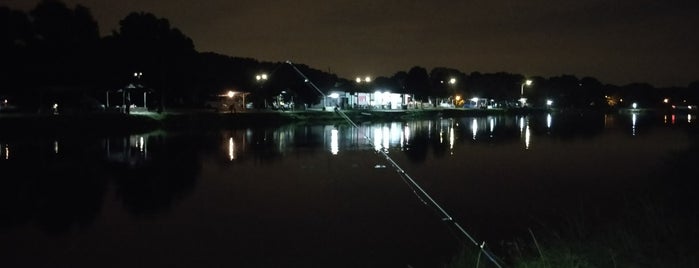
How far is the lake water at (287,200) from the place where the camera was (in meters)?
9.73

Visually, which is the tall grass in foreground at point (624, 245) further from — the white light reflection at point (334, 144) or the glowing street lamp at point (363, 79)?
the glowing street lamp at point (363, 79)

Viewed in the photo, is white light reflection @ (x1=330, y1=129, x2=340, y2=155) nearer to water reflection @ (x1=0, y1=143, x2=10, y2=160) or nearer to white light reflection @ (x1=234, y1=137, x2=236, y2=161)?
white light reflection @ (x1=234, y1=137, x2=236, y2=161)

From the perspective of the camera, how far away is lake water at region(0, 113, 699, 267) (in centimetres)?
973

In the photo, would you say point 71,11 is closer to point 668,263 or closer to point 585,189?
point 585,189

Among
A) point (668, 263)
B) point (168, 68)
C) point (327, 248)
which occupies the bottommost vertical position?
point (327, 248)

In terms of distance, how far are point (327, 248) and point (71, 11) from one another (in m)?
39.6

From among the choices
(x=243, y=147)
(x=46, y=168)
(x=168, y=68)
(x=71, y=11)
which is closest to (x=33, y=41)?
(x=71, y=11)

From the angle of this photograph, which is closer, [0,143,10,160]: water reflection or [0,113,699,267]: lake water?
[0,113,699,267]: lake water

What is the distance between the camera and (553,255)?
22.5ft

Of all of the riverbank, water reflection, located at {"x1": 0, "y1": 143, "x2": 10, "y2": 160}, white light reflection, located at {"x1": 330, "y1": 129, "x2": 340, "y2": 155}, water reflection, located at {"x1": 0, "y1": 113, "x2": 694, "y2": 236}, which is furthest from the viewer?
the riverbank

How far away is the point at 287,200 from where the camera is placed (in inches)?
561

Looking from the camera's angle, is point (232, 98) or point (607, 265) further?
point (232, 98)

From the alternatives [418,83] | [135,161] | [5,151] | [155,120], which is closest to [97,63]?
[155,120]

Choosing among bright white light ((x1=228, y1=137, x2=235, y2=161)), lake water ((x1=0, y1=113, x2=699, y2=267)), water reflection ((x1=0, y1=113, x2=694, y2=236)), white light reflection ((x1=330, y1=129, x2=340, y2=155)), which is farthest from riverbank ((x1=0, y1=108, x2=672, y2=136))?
bright white light ((x1=228, y1=137, x2=235, y2=161))
